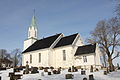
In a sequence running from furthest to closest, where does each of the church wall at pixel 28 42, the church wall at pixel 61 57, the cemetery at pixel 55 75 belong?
1. the church wall at pixel 28 42
2. the church wall at pixel 61 57
3. the cemetery at pixel 55 75

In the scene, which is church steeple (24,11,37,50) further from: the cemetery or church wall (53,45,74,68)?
the cemetery

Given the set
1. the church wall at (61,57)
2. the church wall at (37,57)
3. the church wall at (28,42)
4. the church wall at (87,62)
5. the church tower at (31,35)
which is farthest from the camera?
the church tower at (31,35)

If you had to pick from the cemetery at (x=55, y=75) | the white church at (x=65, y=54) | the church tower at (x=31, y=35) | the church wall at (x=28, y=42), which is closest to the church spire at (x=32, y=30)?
the church tower at (x=31, y=35)

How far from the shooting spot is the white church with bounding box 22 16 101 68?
32400 millimetres

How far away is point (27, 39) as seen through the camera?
51.7m

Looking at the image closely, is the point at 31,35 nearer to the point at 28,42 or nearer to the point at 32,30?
the point at 32,30

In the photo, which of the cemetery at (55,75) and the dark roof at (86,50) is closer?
the cemetery at (55,75)

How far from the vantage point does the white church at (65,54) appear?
32400mm

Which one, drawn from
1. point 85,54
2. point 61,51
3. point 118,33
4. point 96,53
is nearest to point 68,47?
point 61,51

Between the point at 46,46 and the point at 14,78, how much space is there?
919 inches

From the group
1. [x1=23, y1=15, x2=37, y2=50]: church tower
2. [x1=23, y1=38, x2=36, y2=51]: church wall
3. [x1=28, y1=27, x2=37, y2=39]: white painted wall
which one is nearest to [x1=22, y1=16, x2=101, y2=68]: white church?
[x1=23, y1=38, x2=36, y2=51]: church wall

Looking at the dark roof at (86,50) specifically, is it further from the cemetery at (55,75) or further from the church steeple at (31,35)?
the church steeple at (31,35)

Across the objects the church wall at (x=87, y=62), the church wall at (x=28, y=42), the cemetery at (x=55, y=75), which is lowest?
the cemetery at (x=55, y=75)

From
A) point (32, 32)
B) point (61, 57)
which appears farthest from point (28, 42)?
point (61, 57)
